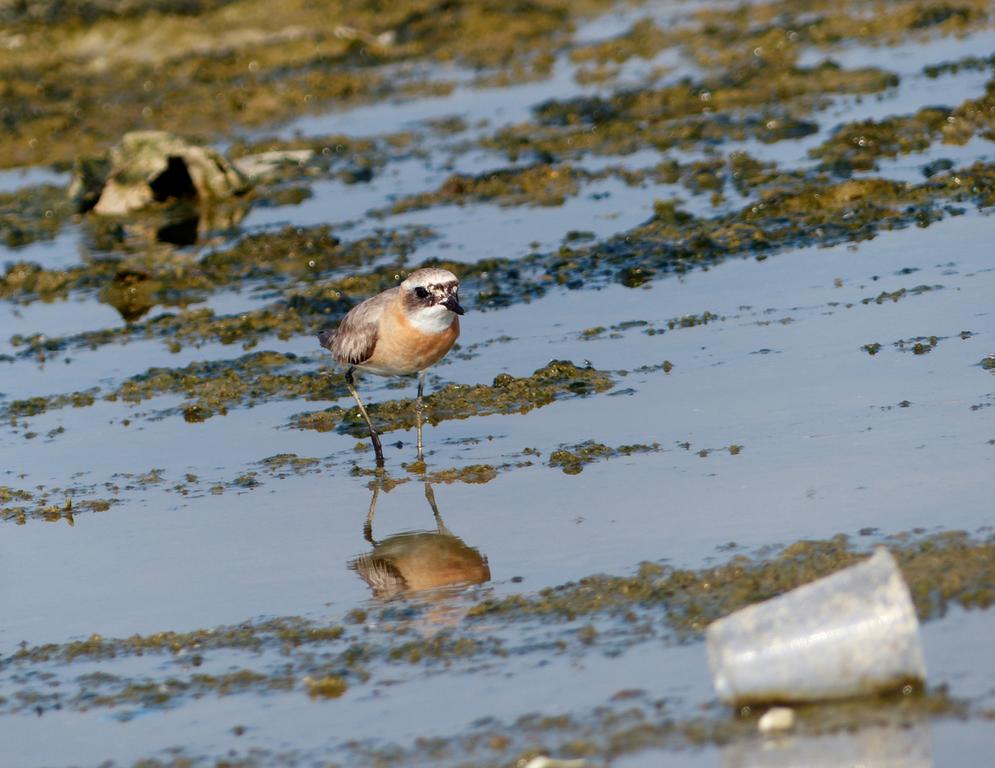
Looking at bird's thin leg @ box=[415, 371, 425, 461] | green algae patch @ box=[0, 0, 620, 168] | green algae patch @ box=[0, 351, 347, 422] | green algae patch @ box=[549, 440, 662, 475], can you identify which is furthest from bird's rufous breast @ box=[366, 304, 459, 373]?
green algae patch @ box=[0, 0, 620, 168]

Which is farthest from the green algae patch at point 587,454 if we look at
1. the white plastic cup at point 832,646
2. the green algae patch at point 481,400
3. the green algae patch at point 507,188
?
the green algae patch at point 507,188

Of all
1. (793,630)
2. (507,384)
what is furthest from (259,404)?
(793,630)

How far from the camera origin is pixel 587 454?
10055 millimetres

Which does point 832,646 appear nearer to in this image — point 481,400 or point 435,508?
point 435,508

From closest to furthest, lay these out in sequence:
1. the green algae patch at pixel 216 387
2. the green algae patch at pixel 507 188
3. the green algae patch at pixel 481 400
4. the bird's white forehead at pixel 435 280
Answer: the bird's white forehead at pixel 435 280 → the green algae patch at pixel 481 400 → the green algae patch at pixel 216 387 → the green algae patch at pixel 507 188

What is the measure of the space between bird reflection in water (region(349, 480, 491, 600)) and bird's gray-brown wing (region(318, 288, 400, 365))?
1736 mm

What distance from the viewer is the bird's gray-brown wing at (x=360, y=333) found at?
427 inches

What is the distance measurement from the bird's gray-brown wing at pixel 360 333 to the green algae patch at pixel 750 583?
3.30 metres

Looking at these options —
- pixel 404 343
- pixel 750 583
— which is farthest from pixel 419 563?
pixel 404 343

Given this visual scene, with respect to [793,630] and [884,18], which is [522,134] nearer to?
[884,18]

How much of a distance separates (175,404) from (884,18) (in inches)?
565

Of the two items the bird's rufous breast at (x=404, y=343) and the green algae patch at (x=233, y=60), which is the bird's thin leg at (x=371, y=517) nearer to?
the bird's rufous breast at (x=404, y=343)

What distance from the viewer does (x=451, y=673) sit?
23.6 ft

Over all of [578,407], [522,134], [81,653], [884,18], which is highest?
[884,18]
